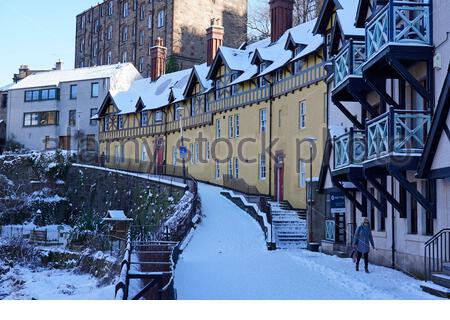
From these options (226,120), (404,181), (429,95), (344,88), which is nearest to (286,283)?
(404,181)

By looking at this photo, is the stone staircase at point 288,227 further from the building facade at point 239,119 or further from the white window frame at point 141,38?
the white window frame at point 141,38

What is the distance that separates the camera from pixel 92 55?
70312 mm

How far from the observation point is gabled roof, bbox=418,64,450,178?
11728 millimetres

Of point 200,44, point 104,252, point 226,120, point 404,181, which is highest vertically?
point 200,44

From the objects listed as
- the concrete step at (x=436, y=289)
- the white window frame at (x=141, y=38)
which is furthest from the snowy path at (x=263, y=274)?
the white window frame at (x=141, y=38)

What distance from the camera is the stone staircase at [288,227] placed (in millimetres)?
22866

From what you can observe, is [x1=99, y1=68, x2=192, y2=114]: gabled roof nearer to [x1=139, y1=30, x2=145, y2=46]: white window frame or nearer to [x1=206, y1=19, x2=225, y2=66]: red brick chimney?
[x1=206, y1=19, x2=225, y2=66]: red brick chimney

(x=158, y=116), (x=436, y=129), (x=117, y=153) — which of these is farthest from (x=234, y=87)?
(x=436, y=129)

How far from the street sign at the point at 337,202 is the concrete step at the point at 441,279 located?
294 inches

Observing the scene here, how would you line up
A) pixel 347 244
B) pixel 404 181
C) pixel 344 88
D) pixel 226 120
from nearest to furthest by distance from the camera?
1. pixel 404 181
2. pixel 344 88
3. pixel 347 244
4. pixel 226 120

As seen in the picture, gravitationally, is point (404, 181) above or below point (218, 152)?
below

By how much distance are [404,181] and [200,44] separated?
46271 millimetres

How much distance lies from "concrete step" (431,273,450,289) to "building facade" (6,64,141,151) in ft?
140

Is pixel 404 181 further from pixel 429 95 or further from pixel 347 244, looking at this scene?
pixel 347 244
